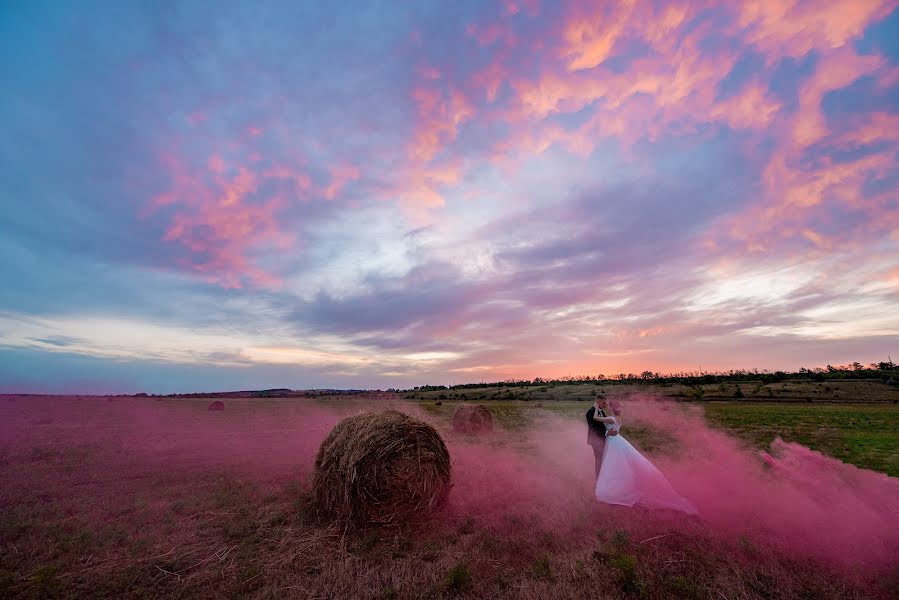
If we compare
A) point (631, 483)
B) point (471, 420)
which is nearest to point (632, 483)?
point (631, 483)

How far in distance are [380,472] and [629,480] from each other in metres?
5.28

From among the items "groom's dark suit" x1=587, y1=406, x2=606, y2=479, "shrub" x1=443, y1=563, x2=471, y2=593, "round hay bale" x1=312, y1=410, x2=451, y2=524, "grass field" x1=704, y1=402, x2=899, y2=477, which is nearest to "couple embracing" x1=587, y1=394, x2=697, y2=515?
Answer: "groom's dark suit" x1=587, y1=406, x2=606, y2=479

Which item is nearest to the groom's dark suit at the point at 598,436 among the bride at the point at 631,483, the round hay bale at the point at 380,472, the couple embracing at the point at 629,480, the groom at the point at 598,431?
the groom at the point at 598,431

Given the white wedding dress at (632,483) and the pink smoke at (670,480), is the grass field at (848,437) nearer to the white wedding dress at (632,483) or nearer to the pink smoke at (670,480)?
the pink smoke at (670,480)

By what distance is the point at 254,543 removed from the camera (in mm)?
6832

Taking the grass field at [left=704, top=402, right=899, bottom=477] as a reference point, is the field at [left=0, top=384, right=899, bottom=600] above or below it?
above

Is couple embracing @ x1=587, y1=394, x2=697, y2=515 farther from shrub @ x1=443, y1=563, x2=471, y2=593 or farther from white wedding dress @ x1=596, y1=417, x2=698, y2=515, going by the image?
shrub @ x1=443, y1=563, x2=471, y2=593

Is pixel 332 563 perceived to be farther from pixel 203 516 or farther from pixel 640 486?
pixel 640 486

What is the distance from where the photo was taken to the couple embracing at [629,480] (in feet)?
26.7

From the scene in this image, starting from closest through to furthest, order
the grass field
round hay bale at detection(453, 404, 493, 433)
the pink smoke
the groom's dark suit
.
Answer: the pink smoke < the groom's dark suit < the grass field < round hay bale at detection(453, 404, 493, 433)

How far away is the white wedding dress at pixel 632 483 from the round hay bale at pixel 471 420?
16.2 metres

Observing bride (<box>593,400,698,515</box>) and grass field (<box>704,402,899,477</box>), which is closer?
bride (<box>593,400,698,515</box>)

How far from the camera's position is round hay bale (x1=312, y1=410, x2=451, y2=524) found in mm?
8070

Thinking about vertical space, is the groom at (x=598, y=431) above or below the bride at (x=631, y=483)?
above
